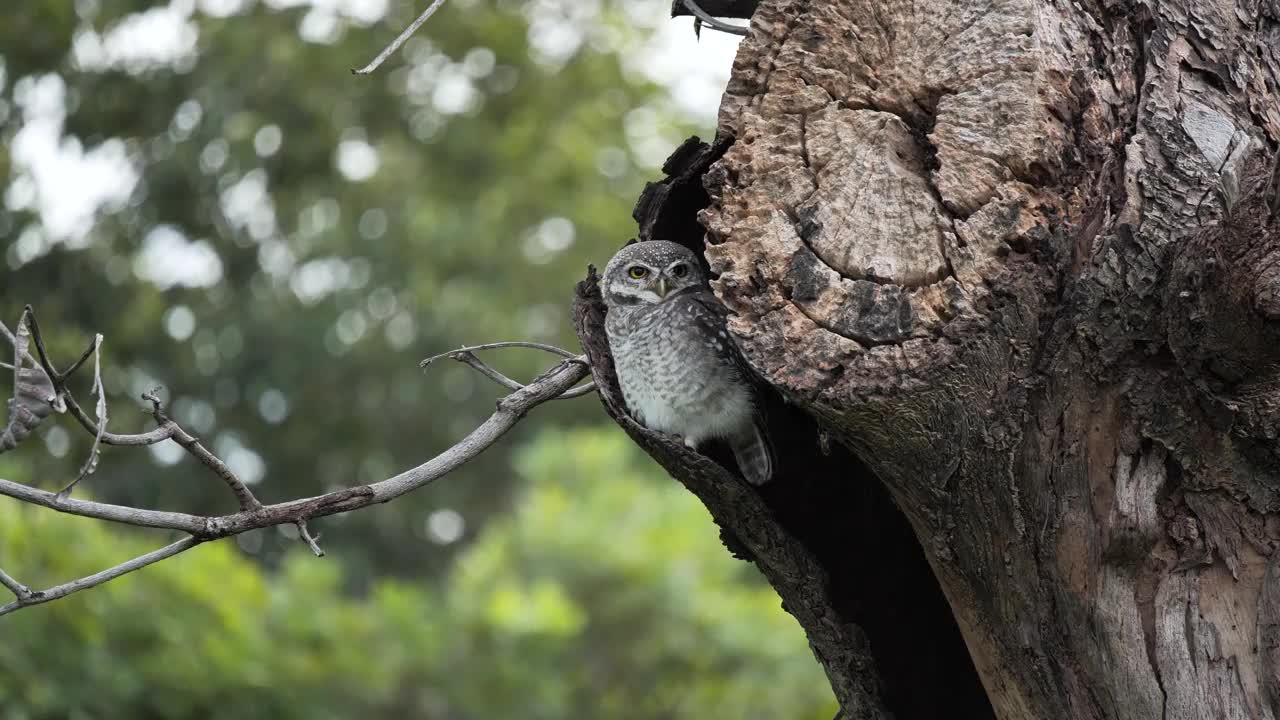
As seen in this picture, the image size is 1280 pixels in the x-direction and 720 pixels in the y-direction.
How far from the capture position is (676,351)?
3.42 metres

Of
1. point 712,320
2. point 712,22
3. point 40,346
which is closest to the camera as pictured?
point 40,346

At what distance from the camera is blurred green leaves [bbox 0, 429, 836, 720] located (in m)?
5.30

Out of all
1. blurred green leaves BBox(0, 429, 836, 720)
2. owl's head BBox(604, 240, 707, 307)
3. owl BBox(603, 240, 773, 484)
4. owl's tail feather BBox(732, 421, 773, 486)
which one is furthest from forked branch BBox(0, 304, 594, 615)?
blurred green leaves BBox(0, 429, 836, 720)

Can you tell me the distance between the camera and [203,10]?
28.7ft

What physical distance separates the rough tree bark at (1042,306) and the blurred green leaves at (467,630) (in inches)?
153

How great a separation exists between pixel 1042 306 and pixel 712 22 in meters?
1.29

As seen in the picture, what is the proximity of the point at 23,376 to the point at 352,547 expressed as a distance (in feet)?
29.8

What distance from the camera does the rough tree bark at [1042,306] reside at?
1.95 meters

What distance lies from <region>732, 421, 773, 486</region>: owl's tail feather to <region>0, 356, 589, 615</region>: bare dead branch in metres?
0.62

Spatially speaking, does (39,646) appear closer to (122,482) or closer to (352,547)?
(122,482)

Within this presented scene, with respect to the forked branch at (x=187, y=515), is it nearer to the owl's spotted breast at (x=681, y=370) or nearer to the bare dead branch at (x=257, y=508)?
the bare dead branch at (x=257, y=508)

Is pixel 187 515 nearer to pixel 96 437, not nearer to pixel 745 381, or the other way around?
pixel 96 437

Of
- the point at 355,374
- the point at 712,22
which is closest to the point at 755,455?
the point at 712,22

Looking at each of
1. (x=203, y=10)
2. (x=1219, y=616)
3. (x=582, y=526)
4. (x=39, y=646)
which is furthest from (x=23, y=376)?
(x=203, y=10)
